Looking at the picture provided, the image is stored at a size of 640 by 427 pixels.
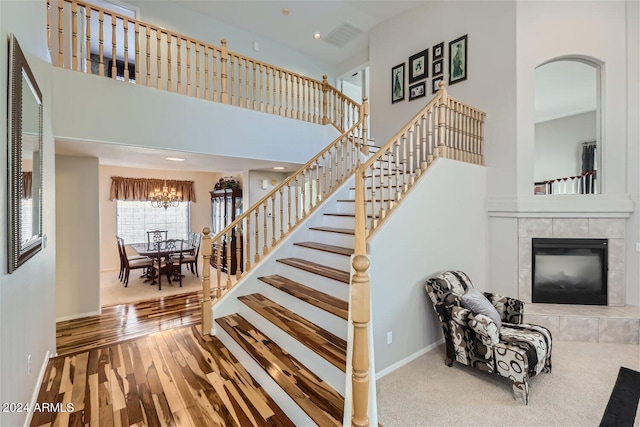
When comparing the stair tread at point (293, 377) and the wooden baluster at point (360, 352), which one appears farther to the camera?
the stair tread at point (293, 377)

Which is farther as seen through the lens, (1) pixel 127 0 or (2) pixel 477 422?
(1) pixel 127 0

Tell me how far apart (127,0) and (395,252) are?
5.88 metres

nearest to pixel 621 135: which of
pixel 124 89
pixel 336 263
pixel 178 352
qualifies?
pixel 336 263

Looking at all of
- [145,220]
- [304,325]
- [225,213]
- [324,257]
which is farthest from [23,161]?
[145,220]

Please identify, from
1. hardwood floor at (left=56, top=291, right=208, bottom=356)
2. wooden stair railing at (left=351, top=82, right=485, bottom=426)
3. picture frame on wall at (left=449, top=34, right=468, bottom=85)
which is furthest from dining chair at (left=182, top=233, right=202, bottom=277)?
picture frame on wall at (left=449, top=34, right=468, bottom=85)

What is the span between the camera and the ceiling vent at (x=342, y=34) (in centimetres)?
572

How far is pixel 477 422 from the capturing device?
213 cm

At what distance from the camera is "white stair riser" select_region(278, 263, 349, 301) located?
281cm

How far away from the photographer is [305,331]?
2.57m

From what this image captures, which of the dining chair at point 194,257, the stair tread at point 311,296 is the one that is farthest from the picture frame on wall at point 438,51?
the dining chair at point 194,257

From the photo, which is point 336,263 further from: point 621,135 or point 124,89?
point 621,135

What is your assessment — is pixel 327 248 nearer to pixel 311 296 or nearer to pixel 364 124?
pixel 311 296

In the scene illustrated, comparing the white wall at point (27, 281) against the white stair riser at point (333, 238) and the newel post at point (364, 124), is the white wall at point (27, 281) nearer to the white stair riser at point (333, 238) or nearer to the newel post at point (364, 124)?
the white stair riser at point (333, 238)

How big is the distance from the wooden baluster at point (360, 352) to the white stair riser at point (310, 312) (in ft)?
2.76
